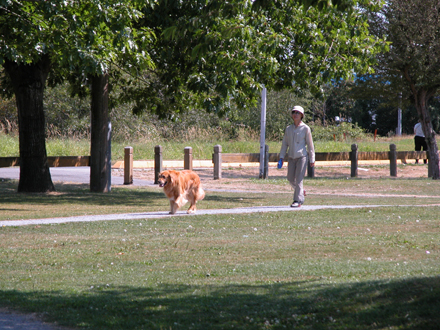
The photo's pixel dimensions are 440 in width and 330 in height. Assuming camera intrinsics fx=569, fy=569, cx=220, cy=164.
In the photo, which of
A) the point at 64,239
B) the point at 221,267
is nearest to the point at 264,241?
the point at 221,267

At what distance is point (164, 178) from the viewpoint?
11.0 meters

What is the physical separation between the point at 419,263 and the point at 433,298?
6.34 feet

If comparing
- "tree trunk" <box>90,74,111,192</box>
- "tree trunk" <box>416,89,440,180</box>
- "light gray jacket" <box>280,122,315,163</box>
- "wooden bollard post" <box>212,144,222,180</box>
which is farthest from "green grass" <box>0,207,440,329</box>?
"tree trunk" <box>416,89,440,180</box>

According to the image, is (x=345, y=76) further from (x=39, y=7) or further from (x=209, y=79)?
(x=39, y=7)

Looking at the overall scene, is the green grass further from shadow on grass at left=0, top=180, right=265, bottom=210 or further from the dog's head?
shadow on grass at left=0, top=180, right=265, bottom=210

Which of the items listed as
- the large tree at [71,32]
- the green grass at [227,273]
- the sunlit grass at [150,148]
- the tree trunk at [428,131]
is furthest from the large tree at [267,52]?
the sunlit grass at [150,148]

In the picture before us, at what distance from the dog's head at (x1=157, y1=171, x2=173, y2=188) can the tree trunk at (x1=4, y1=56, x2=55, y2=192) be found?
19.6 feet

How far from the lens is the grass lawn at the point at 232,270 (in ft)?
15.3

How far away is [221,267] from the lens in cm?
671

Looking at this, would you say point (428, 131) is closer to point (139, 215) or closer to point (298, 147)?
point (298, 147)

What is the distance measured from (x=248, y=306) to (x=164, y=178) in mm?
6299

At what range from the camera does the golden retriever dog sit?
438 inches

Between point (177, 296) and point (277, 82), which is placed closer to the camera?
point (177, 296)

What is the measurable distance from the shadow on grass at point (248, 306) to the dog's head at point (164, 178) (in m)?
5.30
